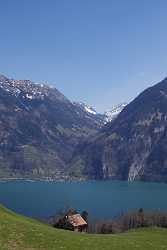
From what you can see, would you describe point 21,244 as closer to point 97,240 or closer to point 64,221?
point 97,240

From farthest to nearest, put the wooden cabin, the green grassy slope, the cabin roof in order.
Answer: the cabin roof < the wooden cabin < the green grassy slope

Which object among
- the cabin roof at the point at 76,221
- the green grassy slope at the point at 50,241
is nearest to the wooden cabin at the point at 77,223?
the cabin roof at the point at 76,221

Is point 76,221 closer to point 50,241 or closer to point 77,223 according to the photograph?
point 77,223

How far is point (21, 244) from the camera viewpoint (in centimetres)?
4241

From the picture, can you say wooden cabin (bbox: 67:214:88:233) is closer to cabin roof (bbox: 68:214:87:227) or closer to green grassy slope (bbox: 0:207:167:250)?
cabin roof (bbox: 68:214:87:227)

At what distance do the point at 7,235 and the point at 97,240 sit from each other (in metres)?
10.6

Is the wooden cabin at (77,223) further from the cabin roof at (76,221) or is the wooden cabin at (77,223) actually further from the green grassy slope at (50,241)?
the green grassy slope at (50,241)

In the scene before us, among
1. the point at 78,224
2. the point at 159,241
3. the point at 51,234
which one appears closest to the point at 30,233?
the point at 51,234

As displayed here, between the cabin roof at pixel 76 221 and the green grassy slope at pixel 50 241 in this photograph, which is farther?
the cabin roof at pixel 76 221

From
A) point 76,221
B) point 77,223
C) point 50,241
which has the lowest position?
point 77,223

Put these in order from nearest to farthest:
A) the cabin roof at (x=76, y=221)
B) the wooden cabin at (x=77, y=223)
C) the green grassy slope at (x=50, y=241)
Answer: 1. the green grassy slope at (x=50, y=241)
2. the wooden cabin at (x=77, y=223)
3. the cabin roof at (x=76, y=221)

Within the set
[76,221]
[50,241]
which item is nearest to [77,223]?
[76,221]

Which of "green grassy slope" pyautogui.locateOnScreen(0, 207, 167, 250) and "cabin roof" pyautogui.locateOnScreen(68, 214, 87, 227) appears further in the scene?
→ "cabin roof" pyautogui.locateOnScreen(68, 214, 87, 227)

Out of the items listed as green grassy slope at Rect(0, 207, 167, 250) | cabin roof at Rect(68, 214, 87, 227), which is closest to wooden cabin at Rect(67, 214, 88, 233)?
cabin roof at Rect(68, 214, 87, 227)
